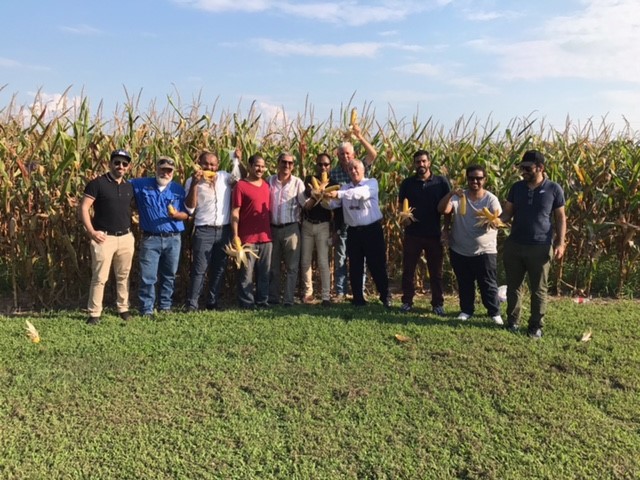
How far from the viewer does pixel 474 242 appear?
5.57m

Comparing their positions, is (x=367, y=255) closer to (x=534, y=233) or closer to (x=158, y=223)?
(x=534, y=233)

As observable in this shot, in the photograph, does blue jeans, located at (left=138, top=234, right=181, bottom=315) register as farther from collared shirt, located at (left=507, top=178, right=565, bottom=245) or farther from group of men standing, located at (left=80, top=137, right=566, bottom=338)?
collared shirt, located at (left=507, top=178, right=565, bottom=245)

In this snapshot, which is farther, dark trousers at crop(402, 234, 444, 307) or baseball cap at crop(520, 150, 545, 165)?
dark trousers at crop(402, 234, 444, 307)

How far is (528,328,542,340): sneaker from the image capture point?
16.9 feet

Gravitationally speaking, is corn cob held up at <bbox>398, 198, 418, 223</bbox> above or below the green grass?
above

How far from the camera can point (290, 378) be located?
13.5ft

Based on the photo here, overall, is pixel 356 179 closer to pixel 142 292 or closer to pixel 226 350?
pixel 226 350

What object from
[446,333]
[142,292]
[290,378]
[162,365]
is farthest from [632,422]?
[142,292]

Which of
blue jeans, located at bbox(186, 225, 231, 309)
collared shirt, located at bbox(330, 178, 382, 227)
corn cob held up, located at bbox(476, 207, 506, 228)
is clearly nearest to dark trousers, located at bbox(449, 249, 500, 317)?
corn cob held up, located at bbox(476, 207, 506, 228)

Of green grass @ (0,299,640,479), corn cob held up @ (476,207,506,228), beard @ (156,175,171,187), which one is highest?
beard @ (156,175,171,187)

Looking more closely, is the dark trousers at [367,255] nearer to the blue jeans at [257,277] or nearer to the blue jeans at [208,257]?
the blue jeans at [257,277]

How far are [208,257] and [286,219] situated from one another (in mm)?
1071

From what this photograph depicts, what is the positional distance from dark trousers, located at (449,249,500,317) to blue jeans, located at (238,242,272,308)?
2289mm

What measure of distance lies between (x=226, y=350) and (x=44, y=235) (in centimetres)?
312
